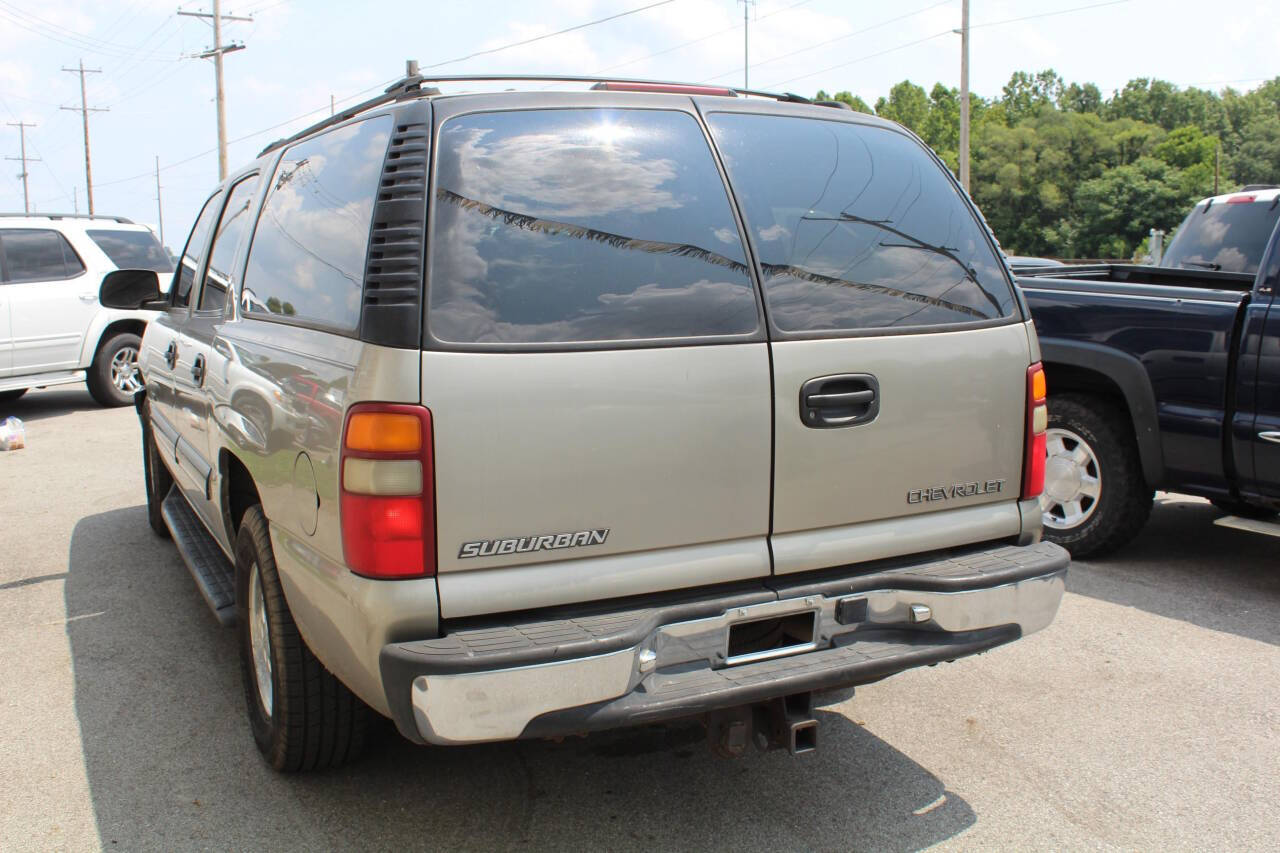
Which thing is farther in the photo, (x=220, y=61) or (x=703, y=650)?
(x=220, y=61)

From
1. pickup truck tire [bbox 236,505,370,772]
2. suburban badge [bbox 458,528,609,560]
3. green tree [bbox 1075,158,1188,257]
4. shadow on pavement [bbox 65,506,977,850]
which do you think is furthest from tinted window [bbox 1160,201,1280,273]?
green tree [bbox 1075,158,1188,257]

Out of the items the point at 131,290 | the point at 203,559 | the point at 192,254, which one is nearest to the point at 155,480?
the point at 131,290

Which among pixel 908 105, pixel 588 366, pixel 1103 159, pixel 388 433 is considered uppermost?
pixel 908 105

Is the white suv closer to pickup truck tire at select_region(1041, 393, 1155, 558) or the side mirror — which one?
the side mirror

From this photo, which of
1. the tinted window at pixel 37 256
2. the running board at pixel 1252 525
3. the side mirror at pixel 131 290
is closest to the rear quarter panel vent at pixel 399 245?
the side mirror at pixel 131 290

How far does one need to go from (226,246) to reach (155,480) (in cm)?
228

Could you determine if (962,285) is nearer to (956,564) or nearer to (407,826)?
(956,564)

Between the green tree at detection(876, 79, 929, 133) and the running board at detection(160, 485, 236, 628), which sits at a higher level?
the green tree at detection(876, 79, 929, 133)

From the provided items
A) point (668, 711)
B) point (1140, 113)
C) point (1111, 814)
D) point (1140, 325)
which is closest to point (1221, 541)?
point (1140, 325)

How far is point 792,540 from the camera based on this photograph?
2.94 m

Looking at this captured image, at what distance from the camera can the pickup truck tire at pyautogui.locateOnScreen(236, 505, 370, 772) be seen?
3166mm

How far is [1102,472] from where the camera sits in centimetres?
575

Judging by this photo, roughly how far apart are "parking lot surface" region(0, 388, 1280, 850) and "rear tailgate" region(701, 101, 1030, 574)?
0.82m

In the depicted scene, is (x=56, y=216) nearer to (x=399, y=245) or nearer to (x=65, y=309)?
(x=65, y=309)
